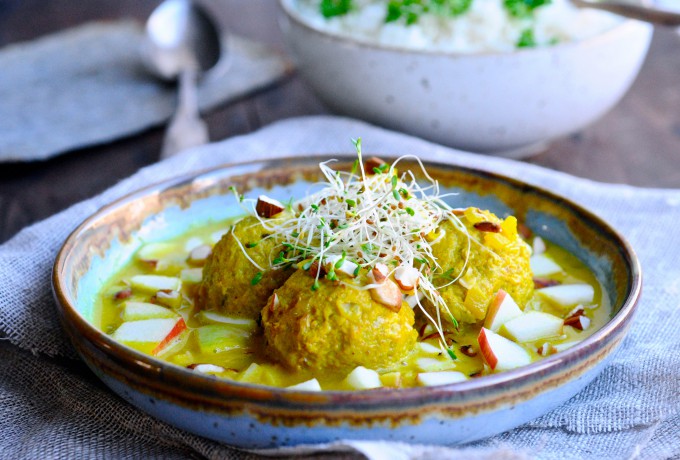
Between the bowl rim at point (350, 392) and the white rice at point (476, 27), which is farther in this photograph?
the white rice at point (476, 27)

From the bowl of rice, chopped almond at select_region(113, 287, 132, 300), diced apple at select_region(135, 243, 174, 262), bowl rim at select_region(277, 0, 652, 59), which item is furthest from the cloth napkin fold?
chopped almond at select_region(113, 287, 132, 300)

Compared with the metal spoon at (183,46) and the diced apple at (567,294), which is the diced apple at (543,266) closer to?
the diced apple at (567,294)

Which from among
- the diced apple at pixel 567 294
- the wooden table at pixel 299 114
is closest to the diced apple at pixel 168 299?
the diced apple at pixel 567 294

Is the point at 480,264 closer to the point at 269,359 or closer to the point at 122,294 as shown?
the point at 269,359

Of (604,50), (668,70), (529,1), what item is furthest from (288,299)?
(668,70)

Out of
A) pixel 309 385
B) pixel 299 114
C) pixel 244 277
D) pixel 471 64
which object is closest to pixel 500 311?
pixel 309 385

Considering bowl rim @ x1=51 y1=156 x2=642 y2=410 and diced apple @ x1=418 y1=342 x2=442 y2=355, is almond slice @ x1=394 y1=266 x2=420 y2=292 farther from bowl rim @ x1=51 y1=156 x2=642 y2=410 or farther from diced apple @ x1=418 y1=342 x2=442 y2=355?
bowl rim @ x1=51 y1=156 x2=642 y2=410

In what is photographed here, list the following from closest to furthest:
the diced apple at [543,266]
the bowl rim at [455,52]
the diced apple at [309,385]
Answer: the diced apple at [309,385], the diced apple at [543,266], the bowl rim at [455,52]
